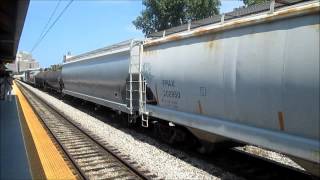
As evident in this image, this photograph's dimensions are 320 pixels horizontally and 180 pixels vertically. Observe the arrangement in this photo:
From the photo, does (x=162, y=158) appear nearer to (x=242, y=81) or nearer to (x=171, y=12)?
(x=242, y=81)

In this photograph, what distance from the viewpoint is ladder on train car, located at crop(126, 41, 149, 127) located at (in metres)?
12.3

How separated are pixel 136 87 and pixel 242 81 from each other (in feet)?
19.1

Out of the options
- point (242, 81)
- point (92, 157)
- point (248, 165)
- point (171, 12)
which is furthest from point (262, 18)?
point (171, 12)

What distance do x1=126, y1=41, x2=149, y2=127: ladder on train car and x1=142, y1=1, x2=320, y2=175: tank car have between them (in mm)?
2083

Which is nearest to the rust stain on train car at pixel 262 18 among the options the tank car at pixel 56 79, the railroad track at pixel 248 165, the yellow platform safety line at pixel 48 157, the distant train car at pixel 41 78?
the railroad track at pixel 248 165

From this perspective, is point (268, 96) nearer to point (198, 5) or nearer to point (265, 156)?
point (265, 156)

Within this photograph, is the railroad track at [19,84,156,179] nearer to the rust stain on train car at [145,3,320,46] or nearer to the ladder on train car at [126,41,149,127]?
the ladder on train car at [126,41,149,127]

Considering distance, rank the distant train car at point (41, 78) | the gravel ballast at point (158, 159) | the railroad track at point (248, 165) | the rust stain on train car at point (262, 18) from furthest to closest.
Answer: the distant train car at point (41, 78)
the gravel ballast at point (158, 159)
the railroad track at point (248, 165)
the rust stain on train car at point (262, 18)

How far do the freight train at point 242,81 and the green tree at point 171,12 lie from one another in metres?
35.7

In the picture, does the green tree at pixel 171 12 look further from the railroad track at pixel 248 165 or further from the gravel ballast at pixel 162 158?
the railroad track at pixel 248 165

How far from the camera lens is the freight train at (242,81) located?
6.08 metres

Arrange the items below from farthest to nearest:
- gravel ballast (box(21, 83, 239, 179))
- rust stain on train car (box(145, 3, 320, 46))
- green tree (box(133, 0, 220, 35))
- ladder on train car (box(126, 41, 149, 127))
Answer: green tree (box(133, 0, 220, 35))
ladder on train car (box(126, 41, 149, 127))
gravel ballast (box(21, 83, 239, 179))
rust stain on train car (box(145, 3, 320, 46))

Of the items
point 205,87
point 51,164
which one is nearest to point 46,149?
point 51,164

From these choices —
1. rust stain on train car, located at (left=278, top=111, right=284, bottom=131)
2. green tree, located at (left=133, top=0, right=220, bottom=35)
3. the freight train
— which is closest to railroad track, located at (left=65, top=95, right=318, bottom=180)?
the freight train
